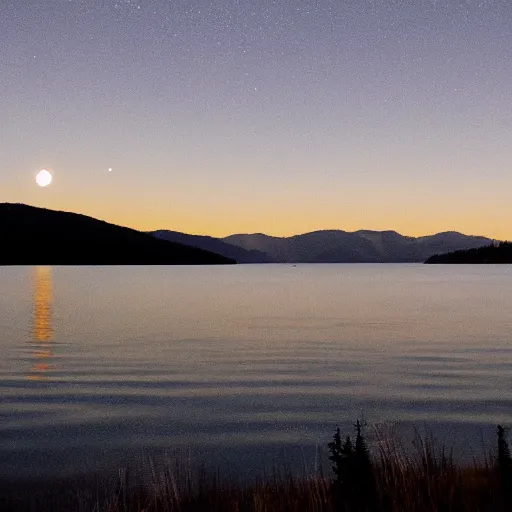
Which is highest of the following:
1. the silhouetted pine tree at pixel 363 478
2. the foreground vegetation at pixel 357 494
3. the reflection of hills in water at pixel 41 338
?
the silhouetted pine tree at pixel 363 478

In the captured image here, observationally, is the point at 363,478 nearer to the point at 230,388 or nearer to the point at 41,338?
the point at 230,388

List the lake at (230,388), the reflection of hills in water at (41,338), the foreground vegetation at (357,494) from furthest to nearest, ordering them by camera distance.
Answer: the reflection of hills in water at (41,338), the lake at (230,388), the foreground vegetation at (357,494)

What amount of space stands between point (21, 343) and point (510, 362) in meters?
29.3

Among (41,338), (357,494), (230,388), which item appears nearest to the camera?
(357,494)

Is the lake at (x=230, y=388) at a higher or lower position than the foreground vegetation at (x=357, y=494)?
lower

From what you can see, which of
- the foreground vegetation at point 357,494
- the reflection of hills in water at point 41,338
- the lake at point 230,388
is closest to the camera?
the foreground vegetation at point 357,494

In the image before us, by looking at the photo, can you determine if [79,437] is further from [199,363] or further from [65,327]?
[65,327]

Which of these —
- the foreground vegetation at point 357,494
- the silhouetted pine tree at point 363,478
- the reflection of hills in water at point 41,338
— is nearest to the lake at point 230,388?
the reflection of hills in water at point 41,338

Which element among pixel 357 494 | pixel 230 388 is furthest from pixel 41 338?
pixel 357 494

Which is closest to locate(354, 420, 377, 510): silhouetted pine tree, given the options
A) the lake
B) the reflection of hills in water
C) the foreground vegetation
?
the foreground vegetation

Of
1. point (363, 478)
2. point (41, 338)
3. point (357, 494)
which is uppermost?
point (363, 478)

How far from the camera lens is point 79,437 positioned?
1744cm

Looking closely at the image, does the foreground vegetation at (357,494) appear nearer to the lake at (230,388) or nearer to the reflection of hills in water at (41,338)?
the lake at (230,388)

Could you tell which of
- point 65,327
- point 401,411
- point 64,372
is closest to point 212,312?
point 65,327
